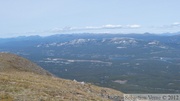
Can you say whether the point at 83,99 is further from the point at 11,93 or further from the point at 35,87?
the point at 11,93

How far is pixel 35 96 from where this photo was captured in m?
28.1

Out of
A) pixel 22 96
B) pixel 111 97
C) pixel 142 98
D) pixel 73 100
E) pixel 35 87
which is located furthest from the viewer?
pixel 142 98

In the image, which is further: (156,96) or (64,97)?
(156,96)

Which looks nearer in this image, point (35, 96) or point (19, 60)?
point (35, 96)

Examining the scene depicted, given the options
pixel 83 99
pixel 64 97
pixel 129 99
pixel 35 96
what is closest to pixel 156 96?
pixel 129 99

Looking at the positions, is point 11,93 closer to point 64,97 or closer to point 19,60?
point 64,97

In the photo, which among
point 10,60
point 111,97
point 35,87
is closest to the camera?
point 35,87

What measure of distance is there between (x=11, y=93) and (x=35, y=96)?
2.16 m

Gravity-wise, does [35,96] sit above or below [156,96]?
above

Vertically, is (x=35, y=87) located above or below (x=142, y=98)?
above

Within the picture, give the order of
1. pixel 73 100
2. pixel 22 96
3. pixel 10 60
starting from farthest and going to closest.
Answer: pixel 10 60, pixel 73 100, pixel 22 96

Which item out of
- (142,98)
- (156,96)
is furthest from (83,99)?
(142,98)

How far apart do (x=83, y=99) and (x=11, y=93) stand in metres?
7.89

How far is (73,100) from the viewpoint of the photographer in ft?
98.7
